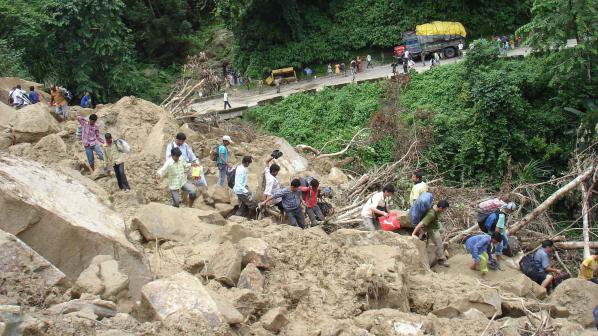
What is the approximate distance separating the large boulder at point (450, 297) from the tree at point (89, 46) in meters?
18.8

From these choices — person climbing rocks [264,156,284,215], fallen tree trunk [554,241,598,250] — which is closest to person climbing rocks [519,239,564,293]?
fallen tree trunk [554,241,598,250]

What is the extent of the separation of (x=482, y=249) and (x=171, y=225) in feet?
14.0

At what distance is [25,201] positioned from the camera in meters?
6.05

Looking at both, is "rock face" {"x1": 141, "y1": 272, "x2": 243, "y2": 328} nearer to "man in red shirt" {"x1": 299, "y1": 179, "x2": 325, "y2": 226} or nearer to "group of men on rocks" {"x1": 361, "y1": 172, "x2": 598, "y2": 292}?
"group of men on rocks" {"x1": 361, "y1": 172, "x2": 598, "y2": 292}

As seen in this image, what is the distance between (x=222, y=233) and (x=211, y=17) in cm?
2938

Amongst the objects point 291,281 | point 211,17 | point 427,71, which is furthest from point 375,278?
point 211,17

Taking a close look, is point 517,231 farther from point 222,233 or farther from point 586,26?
point 586,26

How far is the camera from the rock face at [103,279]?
5730mm

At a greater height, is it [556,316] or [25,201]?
[25,201]

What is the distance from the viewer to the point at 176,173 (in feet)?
31.8

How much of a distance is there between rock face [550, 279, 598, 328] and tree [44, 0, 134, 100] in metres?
19.5

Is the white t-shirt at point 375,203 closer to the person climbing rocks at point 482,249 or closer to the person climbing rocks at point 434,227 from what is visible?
the person climbing rocks at point 434,227

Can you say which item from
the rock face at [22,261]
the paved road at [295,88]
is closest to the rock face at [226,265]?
the rock face at [22,261]

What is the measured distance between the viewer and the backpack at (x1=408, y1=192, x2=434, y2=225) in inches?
347
